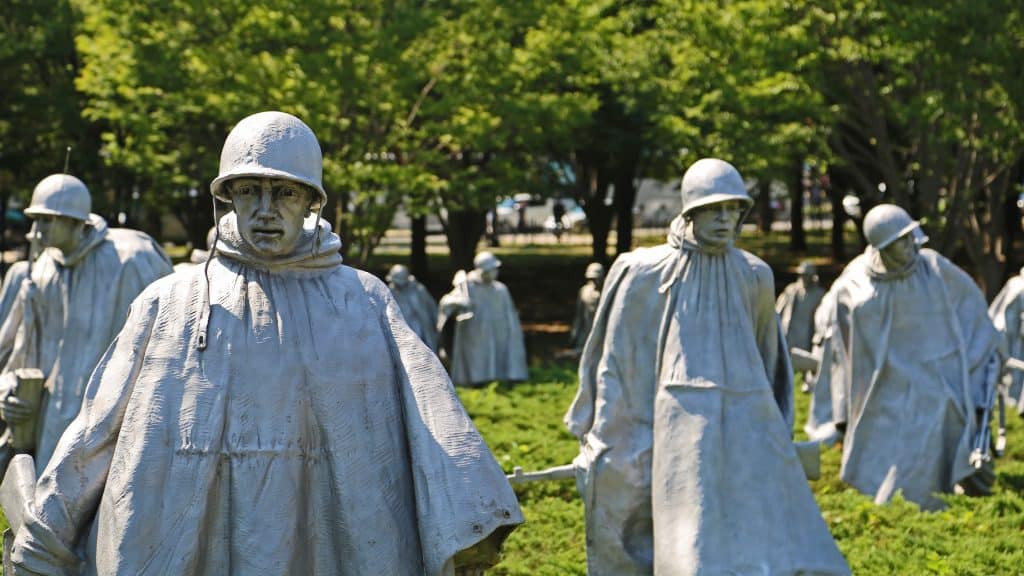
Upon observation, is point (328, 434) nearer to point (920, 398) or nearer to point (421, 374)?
point (421, 374)

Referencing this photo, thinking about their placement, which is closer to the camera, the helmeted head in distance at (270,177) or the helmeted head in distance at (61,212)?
the helmeted head in distance at (270,177)

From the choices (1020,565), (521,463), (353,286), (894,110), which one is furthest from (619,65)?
(353,286)

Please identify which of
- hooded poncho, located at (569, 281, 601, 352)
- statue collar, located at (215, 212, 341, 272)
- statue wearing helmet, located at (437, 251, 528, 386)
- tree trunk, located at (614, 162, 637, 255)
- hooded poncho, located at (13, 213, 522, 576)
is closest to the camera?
hooded poncho, located at (13, 213, 522, 576)

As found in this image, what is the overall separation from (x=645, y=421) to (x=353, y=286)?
4770 mm

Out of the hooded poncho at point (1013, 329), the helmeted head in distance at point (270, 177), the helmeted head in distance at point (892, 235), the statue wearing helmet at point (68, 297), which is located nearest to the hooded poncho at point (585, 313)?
the hooded poncho at point (1013, 329)

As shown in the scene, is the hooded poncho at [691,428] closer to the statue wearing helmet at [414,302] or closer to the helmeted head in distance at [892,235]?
the helmeted head in distance at [892,235]

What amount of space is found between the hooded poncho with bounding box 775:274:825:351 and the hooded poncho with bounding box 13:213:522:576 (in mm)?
21750

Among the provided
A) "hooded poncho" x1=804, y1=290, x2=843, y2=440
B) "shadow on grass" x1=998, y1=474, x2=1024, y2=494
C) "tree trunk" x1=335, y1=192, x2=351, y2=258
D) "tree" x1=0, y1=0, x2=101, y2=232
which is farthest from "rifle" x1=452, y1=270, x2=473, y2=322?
"shadow on grass" x1=998, y1=474, x2=1024, y2=494

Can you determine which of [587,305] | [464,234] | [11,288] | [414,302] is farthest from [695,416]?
[464,234]

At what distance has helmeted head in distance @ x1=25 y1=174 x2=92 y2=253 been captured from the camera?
34.7 feet

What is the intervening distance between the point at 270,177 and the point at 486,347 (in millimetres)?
21614

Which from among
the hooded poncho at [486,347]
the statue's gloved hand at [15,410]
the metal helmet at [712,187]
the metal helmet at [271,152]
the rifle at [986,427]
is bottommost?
the hooded poncho at [486,347]

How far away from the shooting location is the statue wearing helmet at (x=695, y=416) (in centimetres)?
947

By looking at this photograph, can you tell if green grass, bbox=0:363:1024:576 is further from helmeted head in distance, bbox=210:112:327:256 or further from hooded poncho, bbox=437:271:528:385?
hooded poncho, bbox=437:271:528:385
